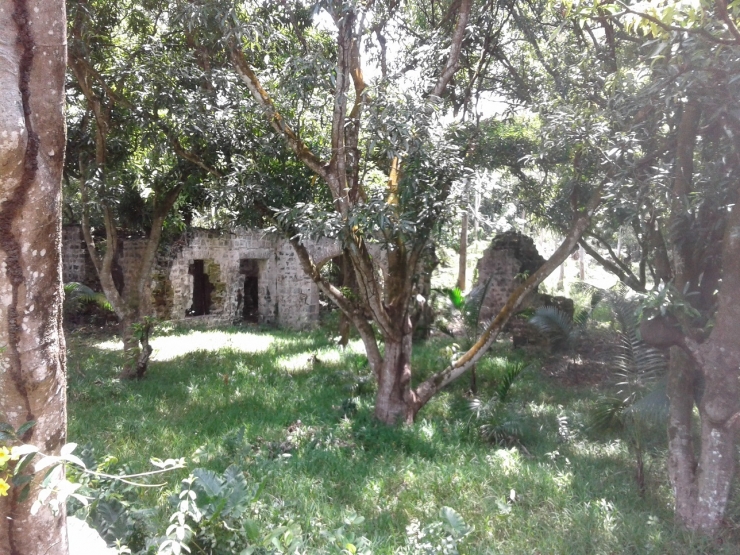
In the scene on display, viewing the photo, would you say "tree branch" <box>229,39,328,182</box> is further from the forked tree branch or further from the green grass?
the green grass

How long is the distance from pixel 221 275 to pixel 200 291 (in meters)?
1.68

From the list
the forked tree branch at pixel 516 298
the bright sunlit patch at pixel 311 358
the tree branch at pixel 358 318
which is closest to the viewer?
the forked tree branch at pixel 516 298

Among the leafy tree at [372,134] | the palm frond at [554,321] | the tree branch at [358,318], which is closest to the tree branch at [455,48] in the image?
the leafy tree at [372,134]

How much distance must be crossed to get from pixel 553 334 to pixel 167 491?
6580 millimetres

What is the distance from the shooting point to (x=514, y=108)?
726cm

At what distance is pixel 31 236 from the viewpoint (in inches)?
66.2

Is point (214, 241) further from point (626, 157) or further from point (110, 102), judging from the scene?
point (626, 157)

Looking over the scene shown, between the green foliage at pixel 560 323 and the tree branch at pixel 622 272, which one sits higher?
the tree branch at pixel 622 272

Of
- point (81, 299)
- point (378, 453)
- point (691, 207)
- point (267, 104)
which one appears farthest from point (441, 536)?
point (81, 299)

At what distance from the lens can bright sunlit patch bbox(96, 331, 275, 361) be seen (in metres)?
9.52

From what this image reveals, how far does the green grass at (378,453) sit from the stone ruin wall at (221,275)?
4.00 metres

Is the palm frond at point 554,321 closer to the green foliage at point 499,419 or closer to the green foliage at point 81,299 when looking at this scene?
the green foliage at point 499,419

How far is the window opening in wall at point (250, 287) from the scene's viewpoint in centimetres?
1420

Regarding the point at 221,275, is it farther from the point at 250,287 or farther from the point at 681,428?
the point at 681,428
